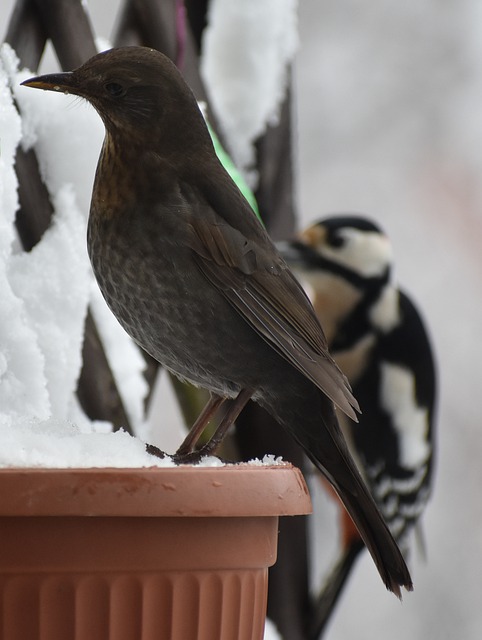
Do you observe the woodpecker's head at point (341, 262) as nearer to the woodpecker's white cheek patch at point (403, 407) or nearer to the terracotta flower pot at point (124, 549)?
the woodpecker's white cheek patch at point (403, 407)

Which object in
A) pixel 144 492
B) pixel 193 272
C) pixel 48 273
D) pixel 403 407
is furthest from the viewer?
pixel 403 407

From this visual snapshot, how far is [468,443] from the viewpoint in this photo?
16.9ft

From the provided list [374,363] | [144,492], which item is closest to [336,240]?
[374,363]

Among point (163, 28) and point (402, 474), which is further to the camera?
point (402, 474)

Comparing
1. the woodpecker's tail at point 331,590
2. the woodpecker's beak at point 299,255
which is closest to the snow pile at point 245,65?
the woodpecker's beak at point 299,255

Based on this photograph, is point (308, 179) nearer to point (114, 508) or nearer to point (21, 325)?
point (21, 325)

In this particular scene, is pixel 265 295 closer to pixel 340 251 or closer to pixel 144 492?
pixel 144 492

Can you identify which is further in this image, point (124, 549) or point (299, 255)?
point (299, 255)

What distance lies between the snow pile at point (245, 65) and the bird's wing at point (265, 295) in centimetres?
113

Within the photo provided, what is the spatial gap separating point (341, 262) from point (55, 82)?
1265 mm

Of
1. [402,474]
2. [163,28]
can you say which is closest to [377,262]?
[402,474]

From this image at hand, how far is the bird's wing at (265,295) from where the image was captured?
1498mm

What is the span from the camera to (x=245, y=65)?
2680 mm

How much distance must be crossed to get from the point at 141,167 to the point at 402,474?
4.28 feet
